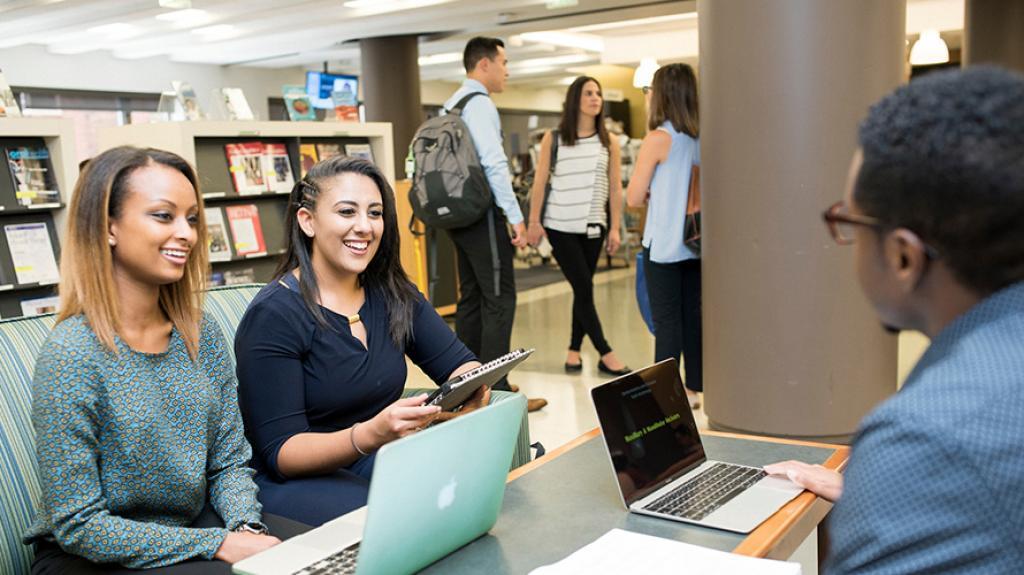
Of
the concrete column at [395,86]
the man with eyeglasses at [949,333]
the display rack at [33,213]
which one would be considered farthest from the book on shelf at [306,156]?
the man with eyeglasses at [949,333]

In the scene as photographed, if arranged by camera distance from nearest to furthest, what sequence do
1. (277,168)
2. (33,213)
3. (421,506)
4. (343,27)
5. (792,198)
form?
(421,506) < (792,198) < (33,213) < (277,168) < (343,27)

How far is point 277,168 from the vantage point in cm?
572

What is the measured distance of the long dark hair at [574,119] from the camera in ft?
15.5

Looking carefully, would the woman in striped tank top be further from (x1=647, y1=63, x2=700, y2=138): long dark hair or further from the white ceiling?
the white ceiling

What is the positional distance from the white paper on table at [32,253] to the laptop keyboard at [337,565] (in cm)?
357

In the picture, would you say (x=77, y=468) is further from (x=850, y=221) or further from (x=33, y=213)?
(x=33, y=213)

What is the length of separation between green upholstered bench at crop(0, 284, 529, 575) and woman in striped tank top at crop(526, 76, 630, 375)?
9.95 ft

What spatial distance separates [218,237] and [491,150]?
6.10ft

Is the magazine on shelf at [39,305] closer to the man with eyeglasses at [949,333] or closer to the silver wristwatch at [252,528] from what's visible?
the silver wristwatch at [252,528]

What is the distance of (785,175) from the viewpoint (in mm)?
3520

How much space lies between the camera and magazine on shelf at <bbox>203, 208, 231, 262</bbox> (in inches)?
209

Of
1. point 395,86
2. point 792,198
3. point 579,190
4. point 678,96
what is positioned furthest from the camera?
point 395,86

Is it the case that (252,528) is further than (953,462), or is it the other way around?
(252,528)

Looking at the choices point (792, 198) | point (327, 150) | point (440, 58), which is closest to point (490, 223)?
point (792, 198)
